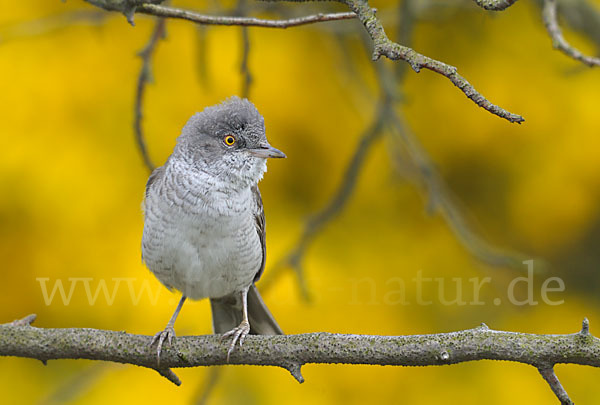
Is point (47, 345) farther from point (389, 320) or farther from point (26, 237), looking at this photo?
point (389, 320)

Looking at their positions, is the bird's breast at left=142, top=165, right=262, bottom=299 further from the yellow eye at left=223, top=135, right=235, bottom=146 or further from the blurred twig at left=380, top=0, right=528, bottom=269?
the blurred twig at left=380, top=0, right=528, bottom=269

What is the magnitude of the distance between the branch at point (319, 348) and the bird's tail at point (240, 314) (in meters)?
0.87

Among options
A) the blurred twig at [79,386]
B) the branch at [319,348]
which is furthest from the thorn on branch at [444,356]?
the blurred twig at [79,386]

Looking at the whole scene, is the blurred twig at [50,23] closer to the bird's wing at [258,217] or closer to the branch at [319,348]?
the bird's wing at [258,217]

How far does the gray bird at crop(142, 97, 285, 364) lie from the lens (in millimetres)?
3496

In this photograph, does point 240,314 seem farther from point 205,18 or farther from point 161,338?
point 205,18

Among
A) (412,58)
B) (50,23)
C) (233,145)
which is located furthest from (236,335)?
(50,23)

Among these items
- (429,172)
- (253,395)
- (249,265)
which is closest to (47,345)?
(249,265)

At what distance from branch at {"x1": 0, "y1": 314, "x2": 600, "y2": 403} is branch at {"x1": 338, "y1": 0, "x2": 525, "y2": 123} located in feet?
2.77

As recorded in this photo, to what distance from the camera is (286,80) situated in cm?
548

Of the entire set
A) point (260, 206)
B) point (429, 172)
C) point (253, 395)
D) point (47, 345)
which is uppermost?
point (429, 172)

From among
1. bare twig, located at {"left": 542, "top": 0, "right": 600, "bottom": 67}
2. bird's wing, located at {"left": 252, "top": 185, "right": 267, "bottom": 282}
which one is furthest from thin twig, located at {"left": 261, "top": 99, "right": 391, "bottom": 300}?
bare twig, located at {"left": 542, "top": 0, "right": 600, "bottom": 67}

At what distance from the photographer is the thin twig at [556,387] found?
95.8 inches

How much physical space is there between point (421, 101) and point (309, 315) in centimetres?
192
